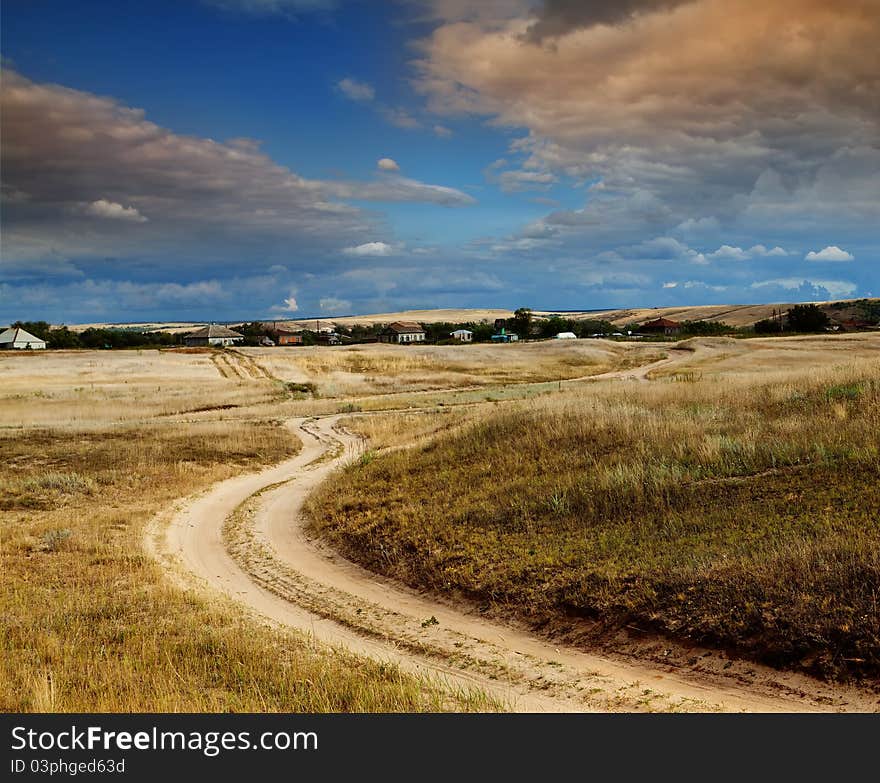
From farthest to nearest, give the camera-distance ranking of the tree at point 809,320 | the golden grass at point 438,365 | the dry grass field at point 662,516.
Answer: the tree at point 809,320 → the golden grass at point 438,365 → the dry grass field at point 662,516

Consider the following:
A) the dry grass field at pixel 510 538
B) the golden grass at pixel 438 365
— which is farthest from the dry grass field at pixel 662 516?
the golden grass at pixel 438 365

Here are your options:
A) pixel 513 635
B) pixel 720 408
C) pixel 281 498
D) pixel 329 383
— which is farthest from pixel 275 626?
pixel 329 383

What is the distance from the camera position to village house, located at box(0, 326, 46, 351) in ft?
433

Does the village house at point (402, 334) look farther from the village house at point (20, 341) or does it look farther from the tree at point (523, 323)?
the village house at point (20, 341)

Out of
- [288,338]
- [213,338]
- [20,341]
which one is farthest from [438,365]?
[20,341]

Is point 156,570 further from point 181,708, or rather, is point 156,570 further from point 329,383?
point 329,383

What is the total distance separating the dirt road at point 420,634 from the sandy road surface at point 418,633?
2 centimetres

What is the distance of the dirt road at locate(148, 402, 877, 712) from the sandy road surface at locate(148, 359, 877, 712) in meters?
0.02

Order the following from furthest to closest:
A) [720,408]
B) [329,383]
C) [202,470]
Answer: [329,383] → [202,470] → [720,408]

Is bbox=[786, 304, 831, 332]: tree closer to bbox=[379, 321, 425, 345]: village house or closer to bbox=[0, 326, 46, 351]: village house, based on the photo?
bbox=[379, 321, 425, 345]: village house

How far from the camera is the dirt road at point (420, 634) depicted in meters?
7.91

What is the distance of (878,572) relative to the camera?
28.3 ft

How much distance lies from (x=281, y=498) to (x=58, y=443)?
1361cm

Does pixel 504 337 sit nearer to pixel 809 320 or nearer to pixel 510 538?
pixel 809 320
